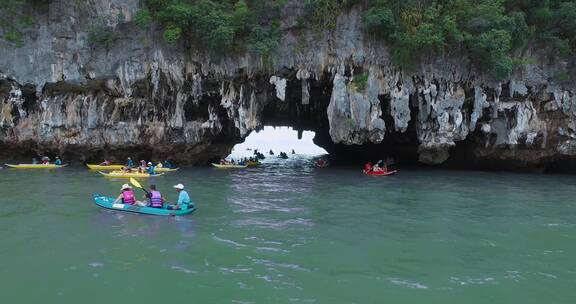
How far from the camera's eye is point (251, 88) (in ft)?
86.6

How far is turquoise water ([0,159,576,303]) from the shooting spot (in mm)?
7672

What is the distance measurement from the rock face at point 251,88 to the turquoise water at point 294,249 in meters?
8.05

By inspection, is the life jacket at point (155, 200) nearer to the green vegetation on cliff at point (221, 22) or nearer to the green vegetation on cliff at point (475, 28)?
the green vegetation on cliff at point (221, 22)

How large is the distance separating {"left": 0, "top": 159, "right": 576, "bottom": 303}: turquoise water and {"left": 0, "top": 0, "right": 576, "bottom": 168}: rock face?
26.4ft

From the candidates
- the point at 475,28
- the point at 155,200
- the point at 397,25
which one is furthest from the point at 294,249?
the point at 475,28

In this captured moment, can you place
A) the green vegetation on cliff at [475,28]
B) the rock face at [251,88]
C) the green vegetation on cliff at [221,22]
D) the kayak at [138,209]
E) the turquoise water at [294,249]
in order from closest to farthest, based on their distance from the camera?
the turquoise water at [294,249] < the kayak at [138,209] < the green vegetation on cliff at [475,28] < the green vegetation on cliff at [221,22] < the rock face at [251,88]

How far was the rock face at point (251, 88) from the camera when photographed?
24.9 meters

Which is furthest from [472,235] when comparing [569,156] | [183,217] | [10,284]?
[569,156]

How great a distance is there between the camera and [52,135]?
2716 cm

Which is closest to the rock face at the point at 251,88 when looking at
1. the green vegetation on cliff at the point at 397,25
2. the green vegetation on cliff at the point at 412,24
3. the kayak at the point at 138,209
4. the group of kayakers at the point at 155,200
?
the green vegetation on cliff at the point at 397,25

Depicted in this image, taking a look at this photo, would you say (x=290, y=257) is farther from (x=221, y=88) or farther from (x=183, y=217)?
(x=221, y=88)

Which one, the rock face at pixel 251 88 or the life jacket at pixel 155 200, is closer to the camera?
the life jacket at pixel 155 200

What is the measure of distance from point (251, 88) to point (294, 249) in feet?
57.2

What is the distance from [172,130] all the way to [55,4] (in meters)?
9.58
